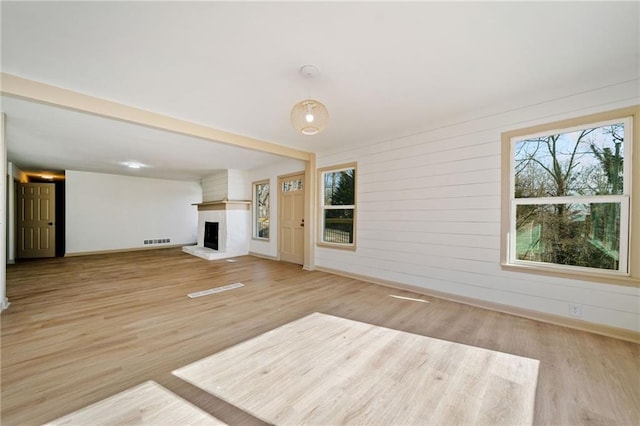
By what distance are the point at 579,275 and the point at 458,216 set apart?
1297mm

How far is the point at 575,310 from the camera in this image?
2555 millimetres

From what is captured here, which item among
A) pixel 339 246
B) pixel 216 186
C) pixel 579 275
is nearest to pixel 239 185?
pixel 216 186

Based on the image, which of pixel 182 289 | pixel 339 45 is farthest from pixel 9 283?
pixel 339 45

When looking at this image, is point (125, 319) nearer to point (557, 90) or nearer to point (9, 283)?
point (9, 283)

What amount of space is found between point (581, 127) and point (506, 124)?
66 centimetres

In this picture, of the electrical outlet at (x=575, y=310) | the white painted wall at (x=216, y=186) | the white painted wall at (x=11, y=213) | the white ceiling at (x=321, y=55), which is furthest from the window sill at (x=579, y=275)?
the white painted wall at (x=11, y=213)

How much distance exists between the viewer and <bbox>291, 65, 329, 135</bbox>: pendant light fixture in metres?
2.30

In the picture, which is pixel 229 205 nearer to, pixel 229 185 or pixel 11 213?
pixel 229 185

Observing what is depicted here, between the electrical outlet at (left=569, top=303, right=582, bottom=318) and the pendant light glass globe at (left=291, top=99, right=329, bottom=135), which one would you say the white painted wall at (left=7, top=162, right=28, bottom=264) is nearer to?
the pendant light glass globe at (left=291, top=99, right=329, bottom=135)

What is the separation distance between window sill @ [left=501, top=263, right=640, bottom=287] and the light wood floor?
54 cm

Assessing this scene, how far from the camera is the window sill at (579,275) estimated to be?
2.32 meters

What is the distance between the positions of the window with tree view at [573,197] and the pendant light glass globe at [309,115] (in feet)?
7.96

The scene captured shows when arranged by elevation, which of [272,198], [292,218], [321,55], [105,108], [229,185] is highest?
[321,55]

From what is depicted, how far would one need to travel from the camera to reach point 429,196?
365 centimetres
